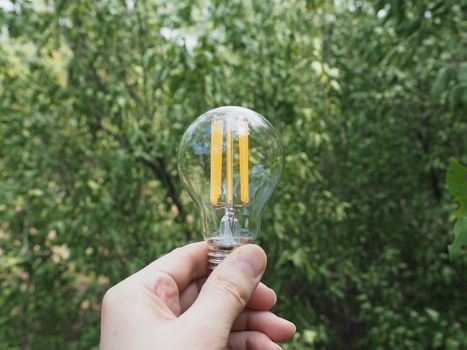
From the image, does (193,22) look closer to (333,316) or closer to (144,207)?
(144,207)

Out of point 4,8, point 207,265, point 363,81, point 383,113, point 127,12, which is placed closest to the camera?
point 207,265

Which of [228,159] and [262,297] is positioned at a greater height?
[228,159]

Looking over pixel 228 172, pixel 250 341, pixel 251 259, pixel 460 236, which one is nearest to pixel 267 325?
pixel 250 341

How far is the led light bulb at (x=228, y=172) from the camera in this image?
49.7 inches

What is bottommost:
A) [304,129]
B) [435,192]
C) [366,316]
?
[366,316]

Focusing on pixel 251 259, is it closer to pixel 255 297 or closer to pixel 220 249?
pixel 220 249

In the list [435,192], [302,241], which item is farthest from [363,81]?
[302,241]

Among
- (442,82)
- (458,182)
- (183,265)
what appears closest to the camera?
(458,182)

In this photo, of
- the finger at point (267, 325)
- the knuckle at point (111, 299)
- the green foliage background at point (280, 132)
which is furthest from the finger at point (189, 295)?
the green foliage background at point (280, 132)

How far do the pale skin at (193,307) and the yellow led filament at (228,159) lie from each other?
7.3 inches

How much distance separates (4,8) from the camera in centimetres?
263

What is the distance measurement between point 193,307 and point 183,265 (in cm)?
28

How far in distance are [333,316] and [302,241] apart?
0.86 m

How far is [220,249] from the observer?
4.06 feet
